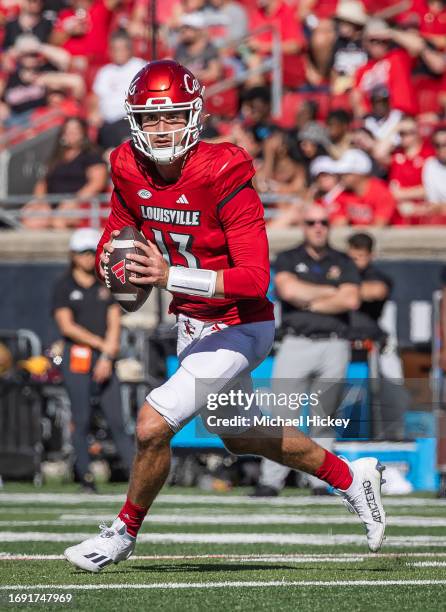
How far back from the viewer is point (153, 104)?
5523mm

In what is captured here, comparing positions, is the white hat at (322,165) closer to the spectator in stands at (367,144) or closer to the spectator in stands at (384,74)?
the spectator in stands at (367,144)

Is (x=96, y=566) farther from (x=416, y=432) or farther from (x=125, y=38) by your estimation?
(x=125, y=38)

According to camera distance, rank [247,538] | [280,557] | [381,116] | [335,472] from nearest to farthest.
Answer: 1. [335,472]
2. [280,557]
3. [247,538]
4. [381,116]

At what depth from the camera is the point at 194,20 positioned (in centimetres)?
1528

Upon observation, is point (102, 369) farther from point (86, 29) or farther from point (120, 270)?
point (86, 29)

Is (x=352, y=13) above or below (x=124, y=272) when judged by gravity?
above

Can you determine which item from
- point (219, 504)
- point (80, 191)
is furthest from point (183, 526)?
point (80, 191)

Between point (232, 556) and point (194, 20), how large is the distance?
9.96m

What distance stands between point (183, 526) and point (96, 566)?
6.87 ft

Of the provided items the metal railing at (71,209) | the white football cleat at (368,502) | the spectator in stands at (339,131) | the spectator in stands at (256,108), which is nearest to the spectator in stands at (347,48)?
the spectator in stands at (256,108)

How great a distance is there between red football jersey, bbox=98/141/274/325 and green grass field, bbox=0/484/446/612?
1061 mm

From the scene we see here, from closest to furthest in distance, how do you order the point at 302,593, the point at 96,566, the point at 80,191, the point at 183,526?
1. the point at 302,593
2. the point at 96,566
3. the point at 183,526
4. the point at 80,191

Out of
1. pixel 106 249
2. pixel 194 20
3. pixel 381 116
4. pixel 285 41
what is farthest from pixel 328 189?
pixel 106 249

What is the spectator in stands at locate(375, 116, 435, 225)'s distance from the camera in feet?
41.7
